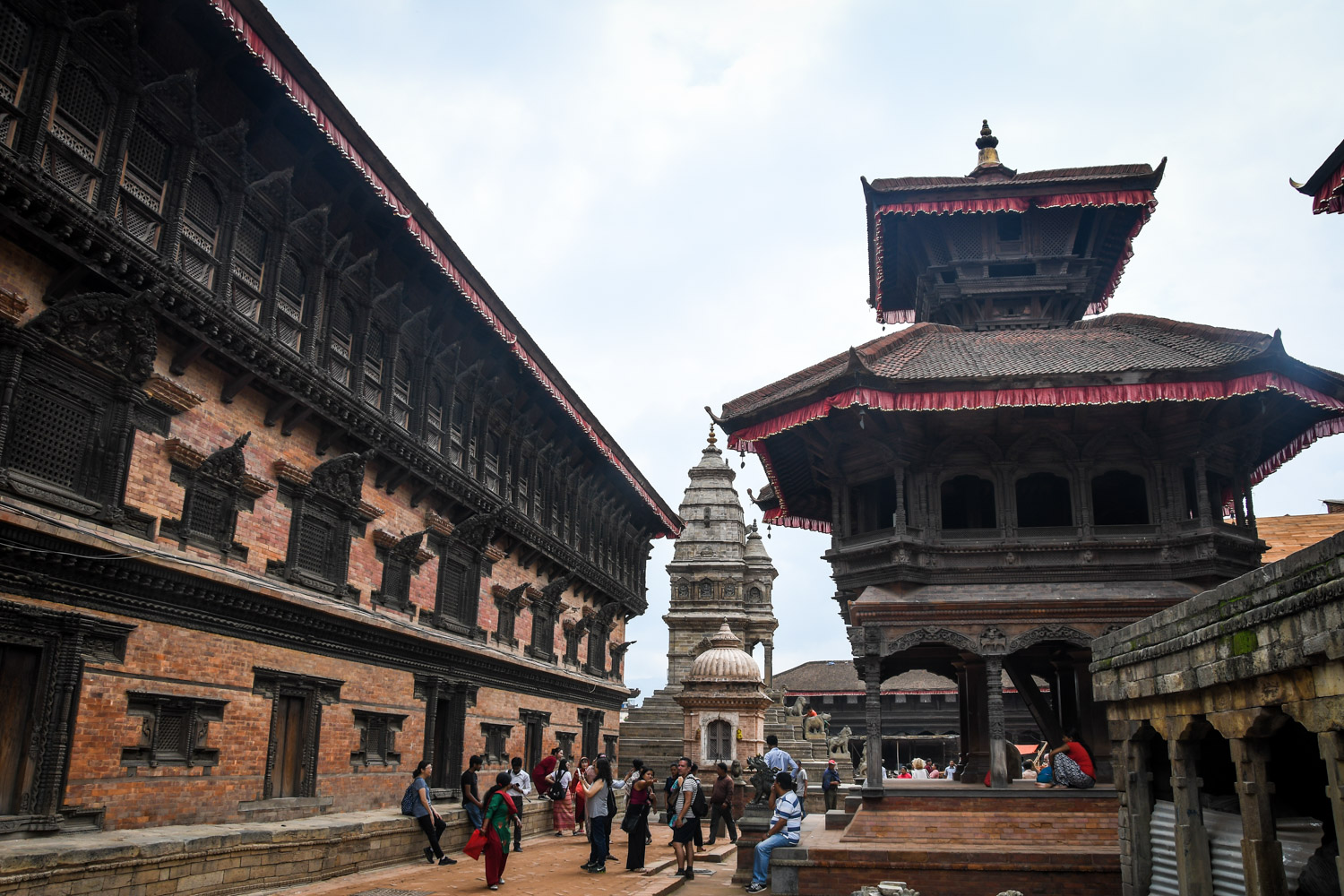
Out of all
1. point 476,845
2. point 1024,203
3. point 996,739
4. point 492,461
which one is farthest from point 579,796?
point 1024,203

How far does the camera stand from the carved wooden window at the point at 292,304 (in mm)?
16203

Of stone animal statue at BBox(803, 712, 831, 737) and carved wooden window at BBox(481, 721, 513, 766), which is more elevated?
stone animal statue at BBox(803, 712, 831, 737)

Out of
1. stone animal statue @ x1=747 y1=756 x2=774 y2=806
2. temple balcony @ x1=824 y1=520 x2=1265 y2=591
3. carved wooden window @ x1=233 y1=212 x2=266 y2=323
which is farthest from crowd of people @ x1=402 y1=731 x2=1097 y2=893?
carved wooden window @ x1=233 y1=212 x2=266 y2=323

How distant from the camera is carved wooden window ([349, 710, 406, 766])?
59.8ft

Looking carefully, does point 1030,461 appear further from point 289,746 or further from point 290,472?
point 289,746

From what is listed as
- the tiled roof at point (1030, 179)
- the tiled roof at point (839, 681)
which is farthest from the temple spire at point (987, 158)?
the tiled roof at point (839, 681)

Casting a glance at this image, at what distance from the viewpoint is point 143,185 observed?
1322 cm

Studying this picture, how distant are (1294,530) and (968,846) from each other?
14.2 metres

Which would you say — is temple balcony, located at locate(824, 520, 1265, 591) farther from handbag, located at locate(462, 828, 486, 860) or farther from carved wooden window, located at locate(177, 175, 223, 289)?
carved wooden window, located at locate(177, 175, 223, 289)

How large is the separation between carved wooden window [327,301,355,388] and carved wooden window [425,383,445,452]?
2.89m

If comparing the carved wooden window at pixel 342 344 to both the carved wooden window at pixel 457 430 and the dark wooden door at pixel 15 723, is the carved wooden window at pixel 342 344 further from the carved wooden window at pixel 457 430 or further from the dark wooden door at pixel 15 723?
the dark wooden door at pixel 15 723

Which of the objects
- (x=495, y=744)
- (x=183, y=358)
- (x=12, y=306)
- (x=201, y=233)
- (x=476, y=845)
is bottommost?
(x=476, y=845)

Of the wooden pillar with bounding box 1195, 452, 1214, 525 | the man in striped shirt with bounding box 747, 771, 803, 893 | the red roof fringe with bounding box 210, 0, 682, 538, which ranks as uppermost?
the red roof fringe with bounding box 210, 0, 682, 538

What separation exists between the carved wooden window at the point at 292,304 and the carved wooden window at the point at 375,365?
6.19 ft
